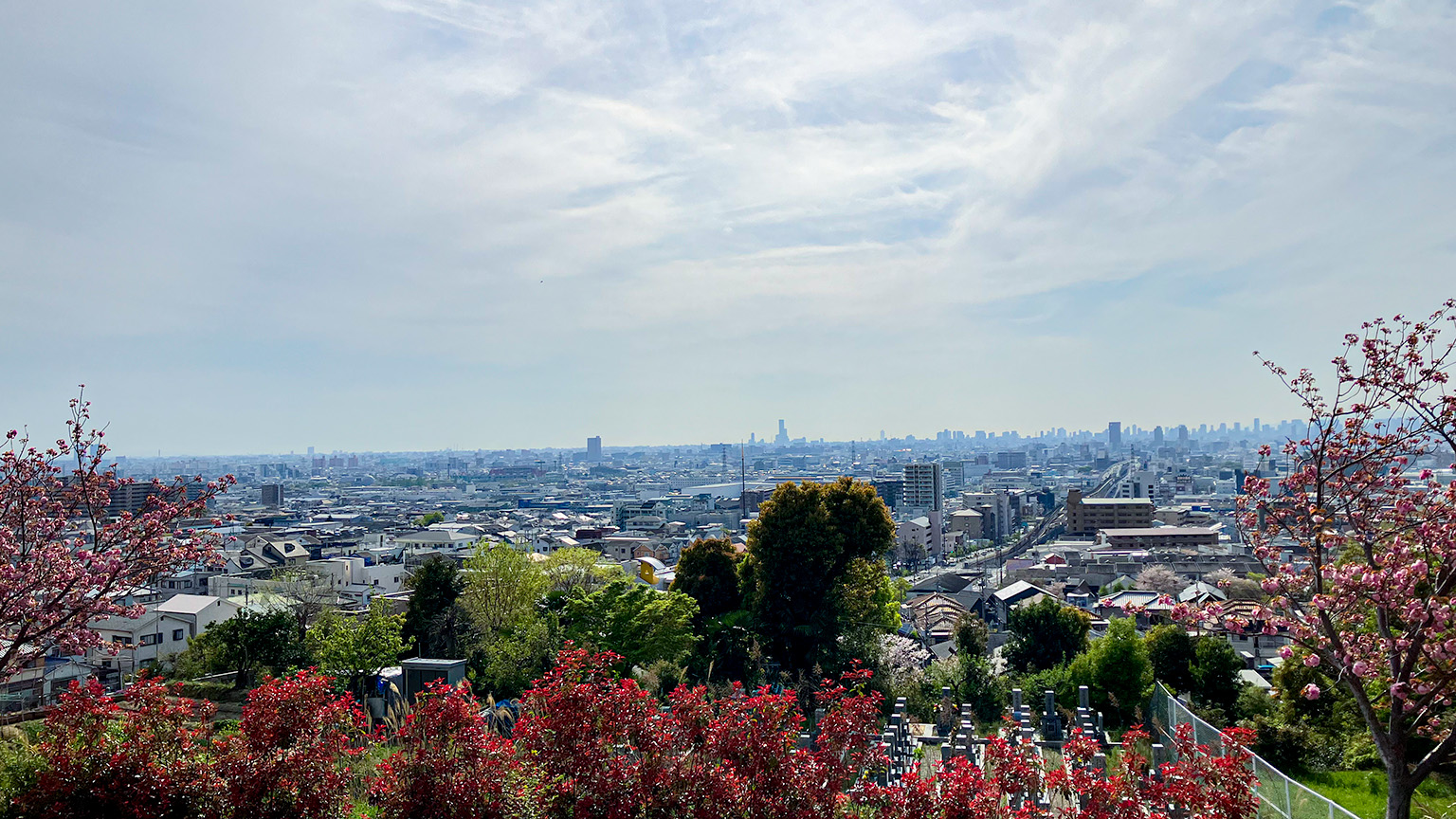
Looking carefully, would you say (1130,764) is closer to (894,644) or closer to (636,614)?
(636,614)

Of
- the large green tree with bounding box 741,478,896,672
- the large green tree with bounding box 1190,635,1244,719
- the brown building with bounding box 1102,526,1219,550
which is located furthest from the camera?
the brown building with bounding box 1102,526,1219,550

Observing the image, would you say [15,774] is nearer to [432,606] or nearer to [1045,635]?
[432,606]

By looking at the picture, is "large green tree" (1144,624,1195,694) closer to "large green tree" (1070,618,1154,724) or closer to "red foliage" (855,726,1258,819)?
"large green tree" (1070,618,1154,724)

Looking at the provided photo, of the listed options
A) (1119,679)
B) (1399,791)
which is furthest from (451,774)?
(1119,679)

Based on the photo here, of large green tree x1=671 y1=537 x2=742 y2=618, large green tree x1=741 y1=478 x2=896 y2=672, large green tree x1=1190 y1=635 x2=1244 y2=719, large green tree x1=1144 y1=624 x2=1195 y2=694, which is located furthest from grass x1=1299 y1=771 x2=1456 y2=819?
large green tree x1=671 y1=537 x2=742 y2=618

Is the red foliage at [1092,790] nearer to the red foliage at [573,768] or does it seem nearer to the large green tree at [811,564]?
the red foliage at [573,768]

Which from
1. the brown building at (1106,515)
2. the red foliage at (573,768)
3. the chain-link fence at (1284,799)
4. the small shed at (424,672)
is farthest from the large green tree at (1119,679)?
the brown building at (1106,515)
